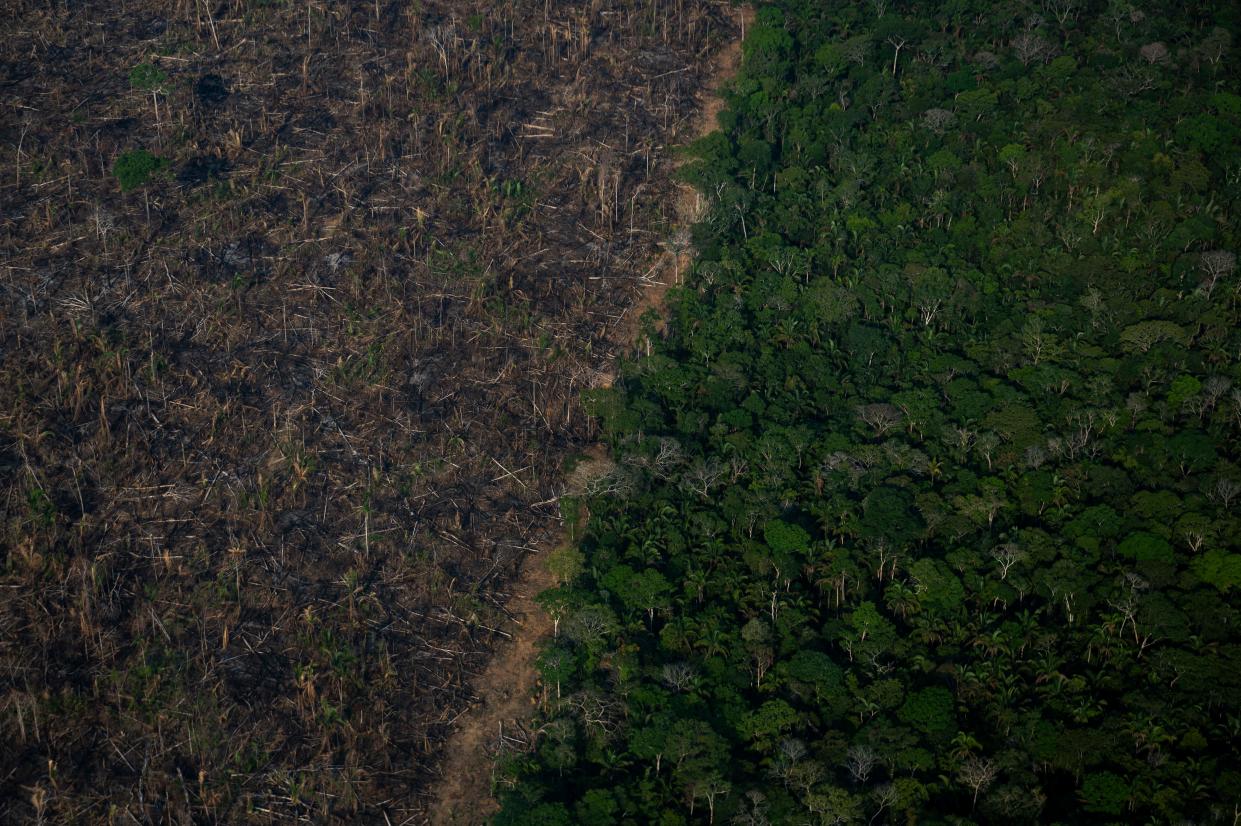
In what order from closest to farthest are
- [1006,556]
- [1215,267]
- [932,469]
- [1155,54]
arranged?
[1006,556] < [932,469] < [1215,267] < [1155,54]

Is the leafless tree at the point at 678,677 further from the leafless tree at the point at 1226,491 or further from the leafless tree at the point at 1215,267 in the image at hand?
the leafless tree at the point at 1215,267

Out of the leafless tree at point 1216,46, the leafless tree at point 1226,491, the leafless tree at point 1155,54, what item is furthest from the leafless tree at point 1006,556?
the leafless tree at point 1216,46

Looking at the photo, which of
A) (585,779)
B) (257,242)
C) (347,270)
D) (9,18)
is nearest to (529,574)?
(585,779)

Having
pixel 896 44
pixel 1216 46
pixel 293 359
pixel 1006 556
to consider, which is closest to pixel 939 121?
pixel 896 44

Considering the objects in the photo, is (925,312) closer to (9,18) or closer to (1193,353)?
(1193,353)

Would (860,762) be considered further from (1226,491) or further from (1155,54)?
(1155,54)

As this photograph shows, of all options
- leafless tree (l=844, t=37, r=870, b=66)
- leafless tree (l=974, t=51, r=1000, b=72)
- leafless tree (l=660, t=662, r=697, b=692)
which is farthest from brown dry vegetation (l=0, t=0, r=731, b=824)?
leafless tree (l=974, t=51, r=1000, b=72)
